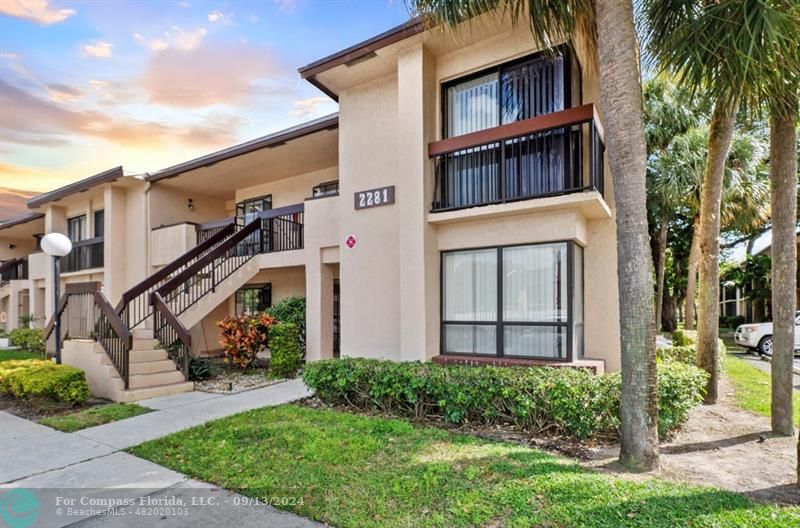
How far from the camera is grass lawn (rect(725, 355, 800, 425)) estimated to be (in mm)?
7688

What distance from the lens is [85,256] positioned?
18062mm

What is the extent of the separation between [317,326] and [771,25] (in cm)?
988

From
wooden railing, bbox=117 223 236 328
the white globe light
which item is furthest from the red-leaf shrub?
the white globe light

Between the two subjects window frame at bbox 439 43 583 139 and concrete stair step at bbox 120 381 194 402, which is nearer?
window frame at bbox 439 43 583 139

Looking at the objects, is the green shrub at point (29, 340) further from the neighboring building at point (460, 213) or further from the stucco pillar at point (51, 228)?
the neighboring building at point (460, 213)

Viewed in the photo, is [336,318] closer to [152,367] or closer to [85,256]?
[152,367]

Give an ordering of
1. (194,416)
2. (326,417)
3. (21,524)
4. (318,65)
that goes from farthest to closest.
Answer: (318,65) → (194,416) → (326,417) → (21,524)

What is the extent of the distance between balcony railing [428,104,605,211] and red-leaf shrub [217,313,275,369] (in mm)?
5704

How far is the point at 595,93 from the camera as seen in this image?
8.27 metres

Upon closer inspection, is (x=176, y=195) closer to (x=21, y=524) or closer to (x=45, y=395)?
(x=45, y=395)

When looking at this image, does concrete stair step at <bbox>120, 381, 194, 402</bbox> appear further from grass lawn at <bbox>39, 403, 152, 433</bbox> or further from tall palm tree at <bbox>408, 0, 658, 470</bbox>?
tall palm tree at <bbox>408, 0, 658, 470</bbox>

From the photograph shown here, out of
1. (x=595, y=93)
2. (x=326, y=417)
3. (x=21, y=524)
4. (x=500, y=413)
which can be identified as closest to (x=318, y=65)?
(x=595, y=93)

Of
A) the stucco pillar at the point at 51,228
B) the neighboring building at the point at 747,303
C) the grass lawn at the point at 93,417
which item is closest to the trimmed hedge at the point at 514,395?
the grass lawn at the point at 93,417

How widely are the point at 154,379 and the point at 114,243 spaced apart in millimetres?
9900
